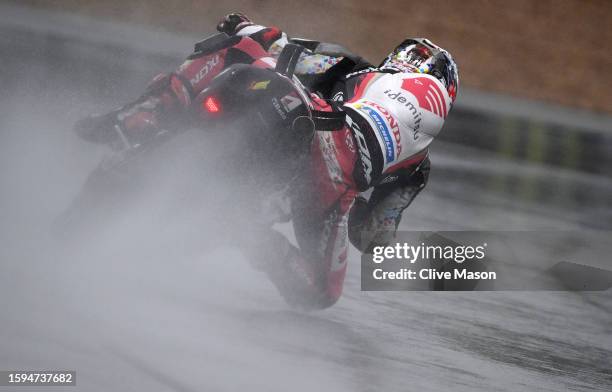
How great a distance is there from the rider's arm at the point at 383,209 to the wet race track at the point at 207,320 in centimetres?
37

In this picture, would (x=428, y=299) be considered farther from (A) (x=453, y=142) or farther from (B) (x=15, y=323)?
(A) (x=453, y=142)

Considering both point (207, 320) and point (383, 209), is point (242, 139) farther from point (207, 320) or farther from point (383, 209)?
point (383, 209)

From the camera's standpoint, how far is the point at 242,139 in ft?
15.9

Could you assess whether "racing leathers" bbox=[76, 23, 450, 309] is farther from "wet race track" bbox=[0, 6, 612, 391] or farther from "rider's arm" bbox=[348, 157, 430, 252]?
"wet race track" bbox=[0, 6, 612, 391]

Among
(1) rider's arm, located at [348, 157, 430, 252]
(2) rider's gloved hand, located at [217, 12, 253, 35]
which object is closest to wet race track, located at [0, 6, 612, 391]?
(1) rider's arm, located at [348, 157, 430, 252]

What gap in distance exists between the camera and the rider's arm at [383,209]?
621 centimetres

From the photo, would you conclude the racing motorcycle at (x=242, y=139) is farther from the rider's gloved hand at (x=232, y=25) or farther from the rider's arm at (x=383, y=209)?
the rider's gloved hand at (x=232, y=25)

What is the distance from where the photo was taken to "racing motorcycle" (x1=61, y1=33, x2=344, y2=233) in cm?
485

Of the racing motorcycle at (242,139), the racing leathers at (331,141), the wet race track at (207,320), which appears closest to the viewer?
the wet race track at (207,320)

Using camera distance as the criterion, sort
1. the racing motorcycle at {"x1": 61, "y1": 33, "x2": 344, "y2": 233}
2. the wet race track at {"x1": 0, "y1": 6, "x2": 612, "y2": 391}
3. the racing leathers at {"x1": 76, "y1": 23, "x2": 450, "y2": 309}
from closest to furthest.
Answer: the wet race track at {"x1": 0, "y1": 6, "x2": 612, "y2": 391} → the racing motorcycle at {"x1": 61, "y1": 33, "x2": 344, "y2": 233} → the racing leathers at {"x1": 76, "y1": 23, "x2": 450, "y2": 309}

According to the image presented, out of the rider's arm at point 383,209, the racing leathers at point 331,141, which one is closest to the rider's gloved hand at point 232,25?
the racing leathers at point 331,141

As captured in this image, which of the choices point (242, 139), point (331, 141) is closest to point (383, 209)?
point (331, 141)

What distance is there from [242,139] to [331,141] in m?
0.72

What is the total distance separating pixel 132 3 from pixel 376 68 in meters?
15.7
